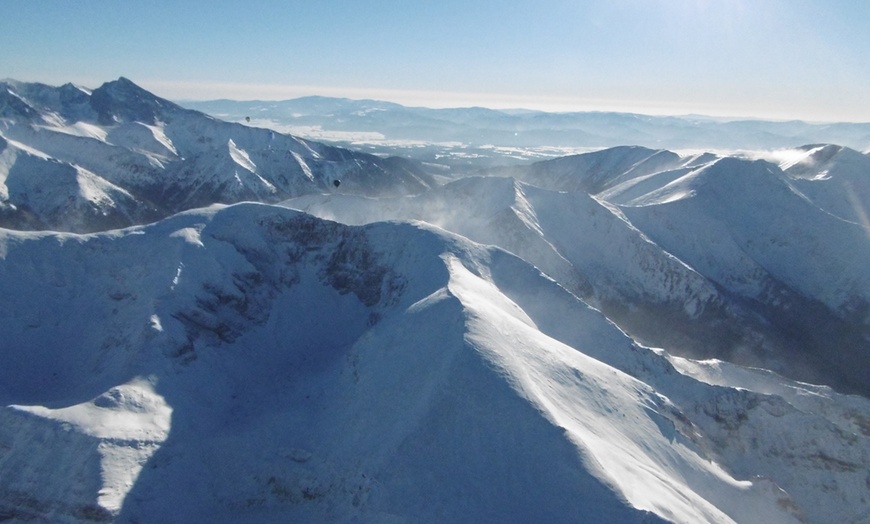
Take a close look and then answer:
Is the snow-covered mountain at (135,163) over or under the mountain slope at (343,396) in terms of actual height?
over

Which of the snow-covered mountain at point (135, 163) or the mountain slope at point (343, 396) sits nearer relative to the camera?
the mountain slope at point (343, 396)

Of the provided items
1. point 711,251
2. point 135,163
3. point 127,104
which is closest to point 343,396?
A: point 711,251

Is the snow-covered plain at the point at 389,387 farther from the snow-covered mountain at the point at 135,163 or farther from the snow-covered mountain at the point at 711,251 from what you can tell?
the snow-covered mountain at the point at 135,163

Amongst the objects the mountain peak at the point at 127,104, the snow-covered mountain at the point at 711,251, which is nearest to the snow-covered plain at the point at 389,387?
the snow-covered mountain at the point at 711,251

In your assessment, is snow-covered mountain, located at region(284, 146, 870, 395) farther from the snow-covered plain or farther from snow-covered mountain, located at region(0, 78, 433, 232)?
snow-covered mountain, located at region(0, 78, 433, 232)

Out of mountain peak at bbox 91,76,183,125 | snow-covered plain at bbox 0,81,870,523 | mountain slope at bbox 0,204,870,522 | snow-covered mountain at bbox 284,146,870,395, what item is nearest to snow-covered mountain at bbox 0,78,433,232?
mountain peak at bbox 91,76,183,125

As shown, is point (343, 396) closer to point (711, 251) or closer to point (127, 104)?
point (711, 251)

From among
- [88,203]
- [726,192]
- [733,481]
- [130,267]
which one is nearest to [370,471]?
[733,481]

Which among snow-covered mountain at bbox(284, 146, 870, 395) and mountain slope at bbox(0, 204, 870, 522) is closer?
mountain slope at bbox(0, 204, 870, 522)
